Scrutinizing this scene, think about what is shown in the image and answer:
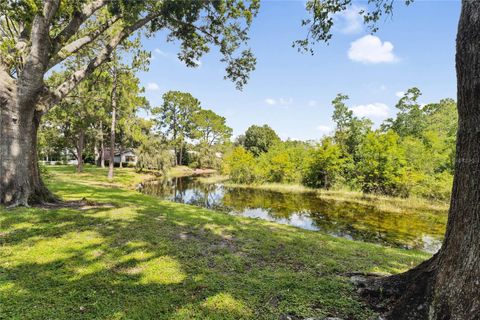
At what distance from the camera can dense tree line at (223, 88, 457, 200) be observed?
70.0 ft

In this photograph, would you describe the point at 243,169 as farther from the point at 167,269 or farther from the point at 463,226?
the point at 463,226

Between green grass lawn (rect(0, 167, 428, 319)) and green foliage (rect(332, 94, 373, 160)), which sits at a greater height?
green foliage (rect(332, 94, 373, 160))

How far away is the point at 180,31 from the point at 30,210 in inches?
314

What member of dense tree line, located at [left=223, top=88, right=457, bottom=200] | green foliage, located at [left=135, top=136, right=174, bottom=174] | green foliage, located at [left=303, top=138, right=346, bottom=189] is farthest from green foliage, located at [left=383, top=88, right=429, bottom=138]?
green foliage, located at [left=135, top=136, right=174, bottom=174]

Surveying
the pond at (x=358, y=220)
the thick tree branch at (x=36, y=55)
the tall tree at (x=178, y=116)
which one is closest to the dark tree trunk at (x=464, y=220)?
the pond at (x=358, y=220)

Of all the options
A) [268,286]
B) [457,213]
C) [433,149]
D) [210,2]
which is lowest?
[268,286]

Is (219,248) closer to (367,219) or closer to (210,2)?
(210,2)

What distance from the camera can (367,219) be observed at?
13406 mm

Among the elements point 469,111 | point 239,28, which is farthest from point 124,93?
point 469,111

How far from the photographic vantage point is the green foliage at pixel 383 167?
70.4 ft

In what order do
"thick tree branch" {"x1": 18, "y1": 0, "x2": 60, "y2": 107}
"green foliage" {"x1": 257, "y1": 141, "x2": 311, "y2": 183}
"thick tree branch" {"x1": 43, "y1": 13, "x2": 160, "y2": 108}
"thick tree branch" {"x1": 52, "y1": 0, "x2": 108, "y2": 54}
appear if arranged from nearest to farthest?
"thick tree branch" {"x1": 18, "y1": 0, "x2": 60, "y2": 107} < "thick tree branch" {"x1": 52, "y1": 0, "x2": 108, "y2": 54} < "thick tree branch" {"x1": 43, "y1": 13, "x2": 160, "y2": 108} < "green foliage" {"x1": 257, "y1": 141, "x2": 311, "y2": 183}

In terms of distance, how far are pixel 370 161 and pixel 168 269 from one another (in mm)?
Result: 22772

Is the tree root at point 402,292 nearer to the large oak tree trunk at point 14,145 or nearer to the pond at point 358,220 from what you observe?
the pond at point 358,220

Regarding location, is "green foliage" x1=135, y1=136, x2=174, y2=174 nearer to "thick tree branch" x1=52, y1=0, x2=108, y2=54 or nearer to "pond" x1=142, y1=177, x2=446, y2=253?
"pond" x1=142, y1=177, x2=446, y2=253
